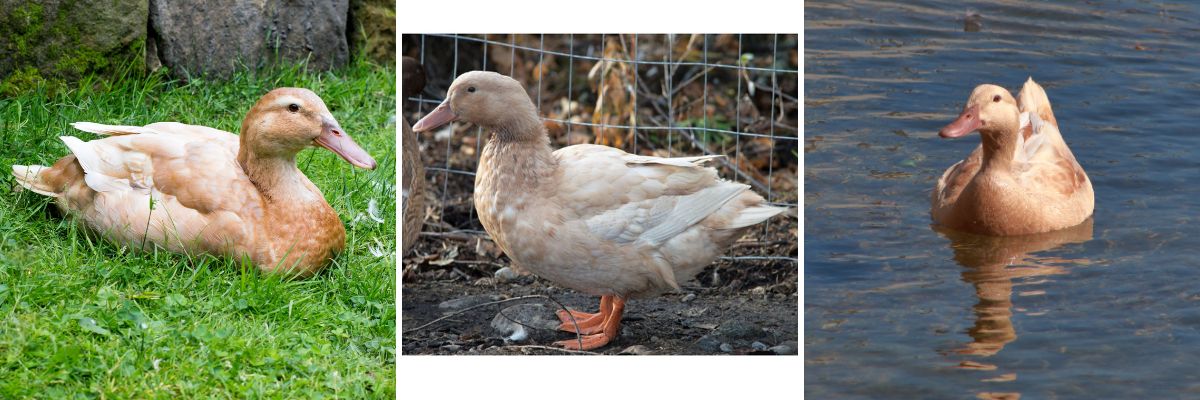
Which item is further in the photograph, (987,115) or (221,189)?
(987,115)

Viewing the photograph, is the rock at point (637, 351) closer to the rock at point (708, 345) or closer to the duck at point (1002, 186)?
the rock at point (708, 345)

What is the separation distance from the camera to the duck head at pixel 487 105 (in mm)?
4371

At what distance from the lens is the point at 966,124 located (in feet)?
23.2

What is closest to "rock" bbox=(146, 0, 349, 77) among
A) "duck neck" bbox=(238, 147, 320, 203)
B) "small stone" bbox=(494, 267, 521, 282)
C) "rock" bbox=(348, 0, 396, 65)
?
"rock" bbox=(348, 0, 396, 65)

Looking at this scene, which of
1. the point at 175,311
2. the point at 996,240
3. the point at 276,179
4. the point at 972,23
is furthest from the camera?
the point at 972,23

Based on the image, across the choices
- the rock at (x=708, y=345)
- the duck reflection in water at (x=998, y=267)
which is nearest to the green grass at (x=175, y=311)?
the rock at (x=708, y=345)

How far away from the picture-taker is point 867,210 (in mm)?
6914

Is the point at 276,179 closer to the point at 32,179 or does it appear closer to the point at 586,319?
the point at 32,179

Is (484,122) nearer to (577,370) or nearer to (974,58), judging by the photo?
(577,370)

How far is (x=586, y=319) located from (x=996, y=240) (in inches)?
128

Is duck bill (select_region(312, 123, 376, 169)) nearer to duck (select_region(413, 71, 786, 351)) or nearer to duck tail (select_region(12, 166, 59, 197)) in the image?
duck (select_region(413, 71, 786, 351))

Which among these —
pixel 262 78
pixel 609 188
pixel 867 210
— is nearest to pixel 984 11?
pixel 867 210

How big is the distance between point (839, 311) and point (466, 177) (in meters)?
1.80

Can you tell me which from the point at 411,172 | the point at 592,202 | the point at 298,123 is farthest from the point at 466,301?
the point at 298,123
